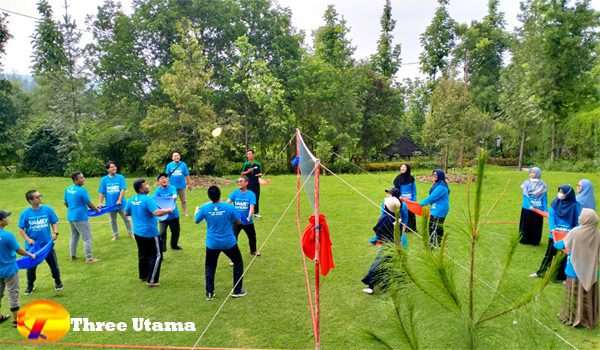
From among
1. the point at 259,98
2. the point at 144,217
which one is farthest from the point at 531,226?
the point at 259,98

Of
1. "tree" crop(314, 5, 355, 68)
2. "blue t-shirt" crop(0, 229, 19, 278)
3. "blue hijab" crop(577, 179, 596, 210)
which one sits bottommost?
"blue t-shirt" crop(0, 229, 19, 278)

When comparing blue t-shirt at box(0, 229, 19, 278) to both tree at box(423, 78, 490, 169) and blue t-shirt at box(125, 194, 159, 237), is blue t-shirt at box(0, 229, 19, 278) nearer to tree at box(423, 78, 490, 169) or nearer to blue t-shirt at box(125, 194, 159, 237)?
blue t-shirt at box(125, 194, 159, 237)

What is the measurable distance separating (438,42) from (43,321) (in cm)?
3493

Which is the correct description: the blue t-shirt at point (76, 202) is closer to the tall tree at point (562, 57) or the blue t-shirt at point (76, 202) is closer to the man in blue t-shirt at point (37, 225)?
the man in blue t-shirt at point (37, 225)

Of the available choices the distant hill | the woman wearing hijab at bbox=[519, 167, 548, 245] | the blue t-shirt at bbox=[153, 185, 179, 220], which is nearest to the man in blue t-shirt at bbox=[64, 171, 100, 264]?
the blue t-shirt at bbox=[153, 185, 179, 220]

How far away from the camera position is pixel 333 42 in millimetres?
25609

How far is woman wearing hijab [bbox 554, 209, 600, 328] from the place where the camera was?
170 inches

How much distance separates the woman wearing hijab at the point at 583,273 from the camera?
4.32 metres

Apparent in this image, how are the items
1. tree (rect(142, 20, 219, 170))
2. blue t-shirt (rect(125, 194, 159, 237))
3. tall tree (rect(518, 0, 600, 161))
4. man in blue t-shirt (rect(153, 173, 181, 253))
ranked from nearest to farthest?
blue t-shirt (rect(125, 194, 159, 237)) < man in blue t-shirt (rect(153, 173, 181, 253)) < tree (rect(142, 20, 219, 170)) < tall tree (rect(518, 0, 600, 161))

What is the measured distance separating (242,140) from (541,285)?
780 inches

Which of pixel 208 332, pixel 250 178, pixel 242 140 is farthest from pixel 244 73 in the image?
pixel 208 332

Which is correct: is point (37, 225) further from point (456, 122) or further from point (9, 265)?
point (456, 122)

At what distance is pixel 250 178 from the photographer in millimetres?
9125

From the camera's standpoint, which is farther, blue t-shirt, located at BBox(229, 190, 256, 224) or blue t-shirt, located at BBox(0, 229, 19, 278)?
blue t-shirt, located at BBox(229, 190, 256, 224)
